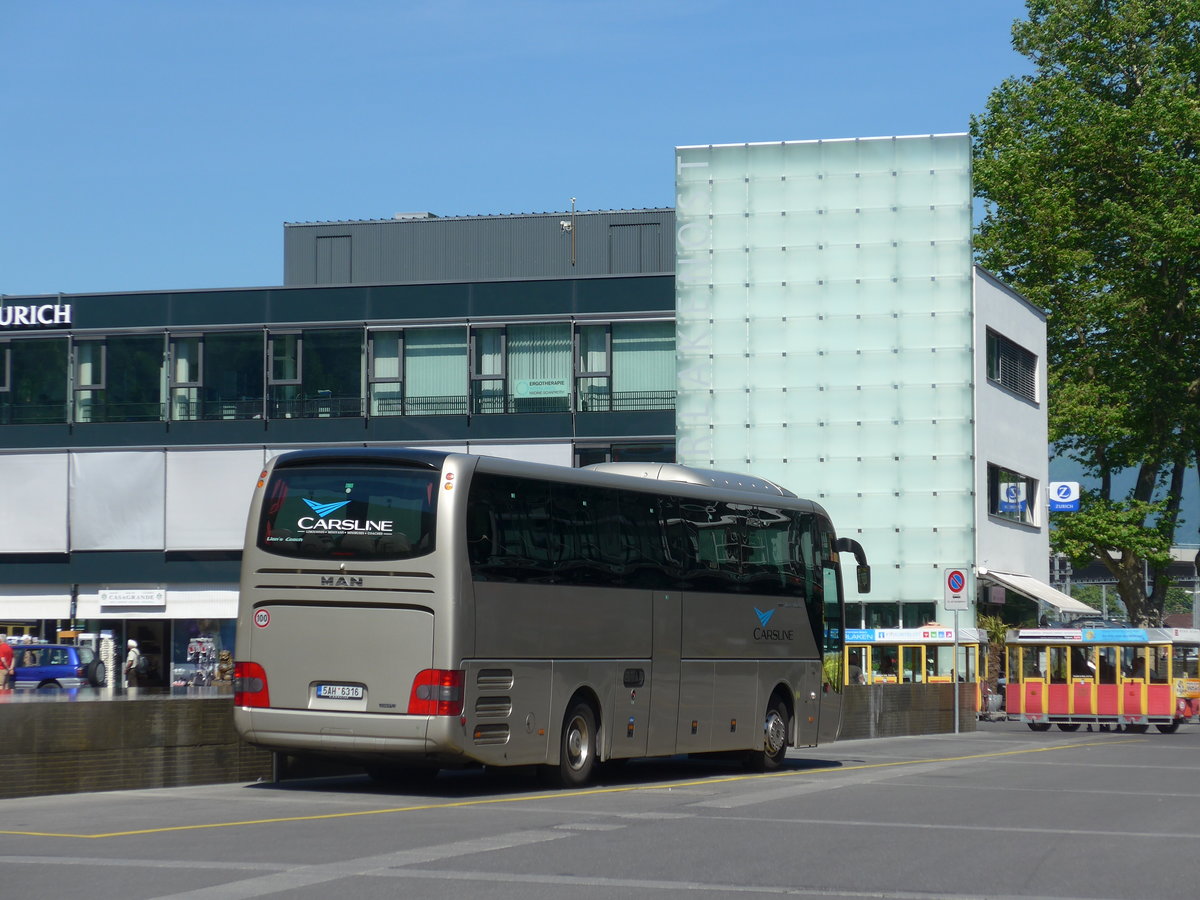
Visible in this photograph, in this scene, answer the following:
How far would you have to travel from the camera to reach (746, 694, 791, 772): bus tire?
2222cm

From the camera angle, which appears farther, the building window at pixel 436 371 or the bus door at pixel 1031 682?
the building window at pixel 436 371

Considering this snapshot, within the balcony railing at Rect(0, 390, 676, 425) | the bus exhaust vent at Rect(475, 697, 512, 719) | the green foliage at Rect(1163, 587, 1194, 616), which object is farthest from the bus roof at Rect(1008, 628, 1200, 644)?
the green foliage at Rect(1163, 587, 1194, 616)

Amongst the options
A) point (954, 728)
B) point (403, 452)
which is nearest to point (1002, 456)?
point (954, 728)

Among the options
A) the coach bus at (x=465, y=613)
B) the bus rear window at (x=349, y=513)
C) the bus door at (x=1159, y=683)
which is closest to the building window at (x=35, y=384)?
the bus door at (x=1159, y=683)

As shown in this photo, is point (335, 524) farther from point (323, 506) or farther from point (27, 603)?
point (27, 603)

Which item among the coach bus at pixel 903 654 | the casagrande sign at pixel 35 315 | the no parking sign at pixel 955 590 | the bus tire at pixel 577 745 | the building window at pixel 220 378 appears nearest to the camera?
the bus tire at pixel 577 745

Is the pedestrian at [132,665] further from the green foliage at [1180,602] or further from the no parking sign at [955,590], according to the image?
the green foliage at [1180,602]

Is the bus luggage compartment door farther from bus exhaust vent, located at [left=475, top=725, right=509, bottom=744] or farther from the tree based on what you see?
the tree

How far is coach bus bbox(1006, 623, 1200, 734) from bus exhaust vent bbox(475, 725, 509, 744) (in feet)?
84.7

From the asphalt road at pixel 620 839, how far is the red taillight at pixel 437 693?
840 millimetres

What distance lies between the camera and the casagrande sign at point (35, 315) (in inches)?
2032

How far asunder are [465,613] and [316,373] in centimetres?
3504

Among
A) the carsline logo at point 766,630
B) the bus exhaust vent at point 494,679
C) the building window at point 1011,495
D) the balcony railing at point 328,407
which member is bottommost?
the bus exhaust vent at point 494,679

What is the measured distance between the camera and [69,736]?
54.5 feet
